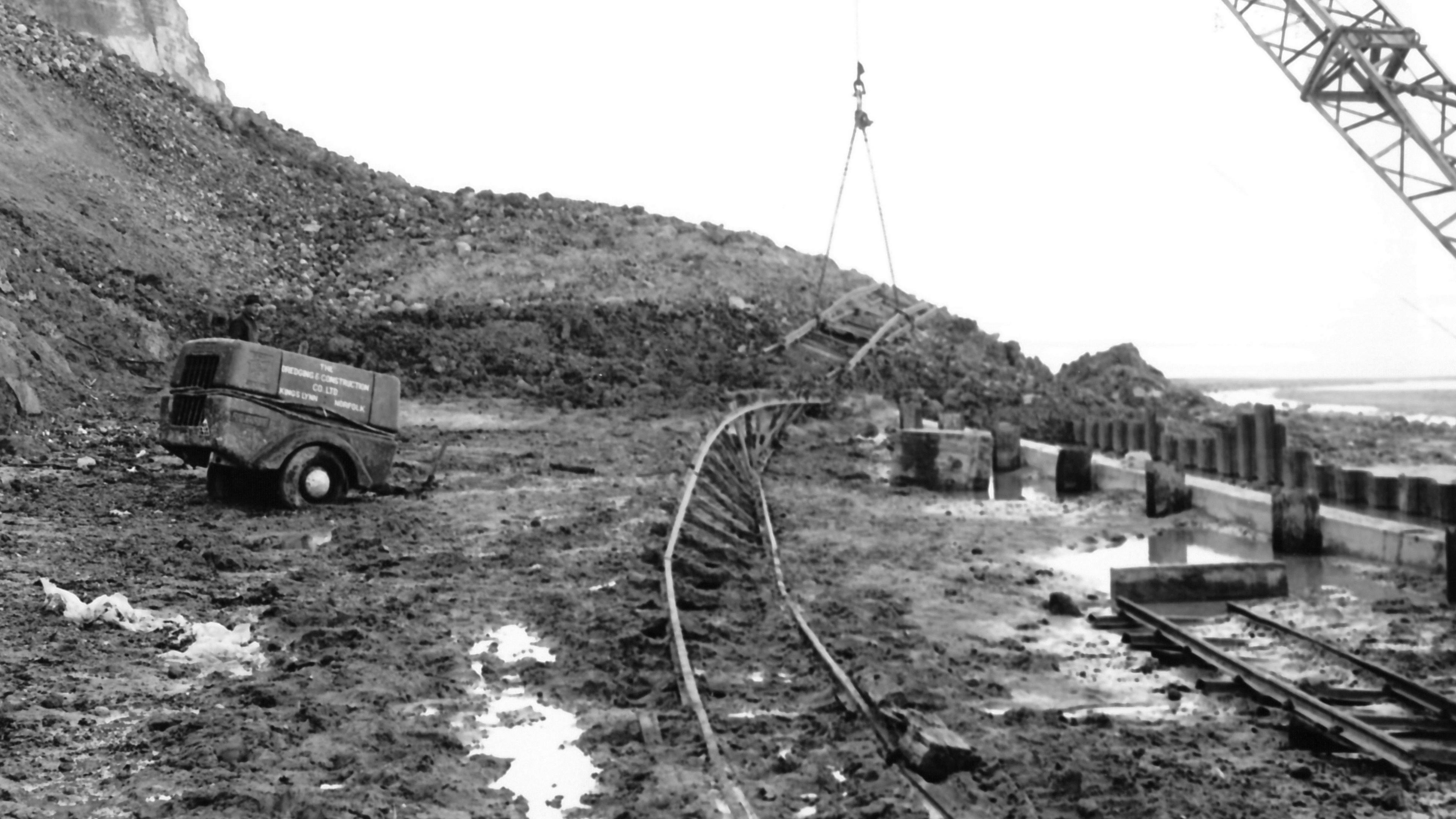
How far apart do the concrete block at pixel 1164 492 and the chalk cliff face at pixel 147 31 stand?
50.4 meters

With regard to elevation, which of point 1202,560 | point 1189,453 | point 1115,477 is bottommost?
point 1202,560

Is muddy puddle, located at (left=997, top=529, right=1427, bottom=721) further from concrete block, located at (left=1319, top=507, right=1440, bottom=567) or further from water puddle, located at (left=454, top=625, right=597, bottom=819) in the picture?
water puddle, located at (left=454, top=625, right=597, bottom=819)

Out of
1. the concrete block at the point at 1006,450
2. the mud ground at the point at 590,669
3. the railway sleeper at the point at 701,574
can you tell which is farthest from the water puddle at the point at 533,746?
the concrete block at the point at 1006,450

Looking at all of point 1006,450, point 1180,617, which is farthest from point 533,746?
point 1006,450

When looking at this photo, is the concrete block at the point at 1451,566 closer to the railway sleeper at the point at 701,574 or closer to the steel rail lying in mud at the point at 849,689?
the steel rail lying in mud at the point at 849,689

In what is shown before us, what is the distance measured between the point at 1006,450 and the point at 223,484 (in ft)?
36.3

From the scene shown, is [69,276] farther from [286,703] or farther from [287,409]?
[286,703]

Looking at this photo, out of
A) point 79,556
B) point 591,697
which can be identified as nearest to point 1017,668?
point 591,697

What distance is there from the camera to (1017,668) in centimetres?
746

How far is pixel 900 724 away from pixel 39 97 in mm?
32064

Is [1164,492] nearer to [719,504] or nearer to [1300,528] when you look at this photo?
[1300,528]

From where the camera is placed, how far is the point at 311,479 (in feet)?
41.8

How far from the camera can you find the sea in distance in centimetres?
4897

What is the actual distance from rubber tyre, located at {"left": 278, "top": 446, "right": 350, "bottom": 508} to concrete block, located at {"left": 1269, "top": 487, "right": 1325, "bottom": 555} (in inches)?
348
